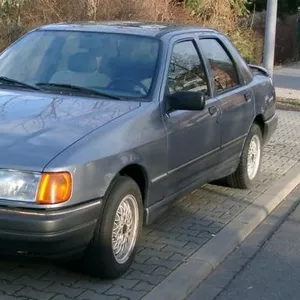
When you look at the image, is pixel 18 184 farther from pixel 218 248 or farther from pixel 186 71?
pixel 186 71

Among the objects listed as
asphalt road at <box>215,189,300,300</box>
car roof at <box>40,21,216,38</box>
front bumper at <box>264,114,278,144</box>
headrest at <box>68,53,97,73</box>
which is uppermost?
car roof at <box>40,21,216,38</box>

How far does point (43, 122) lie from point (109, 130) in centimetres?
44

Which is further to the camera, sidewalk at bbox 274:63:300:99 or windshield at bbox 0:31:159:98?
sidewalk at bbox 274:63:300:99

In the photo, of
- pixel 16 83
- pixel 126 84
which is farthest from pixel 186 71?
pixel 16 83

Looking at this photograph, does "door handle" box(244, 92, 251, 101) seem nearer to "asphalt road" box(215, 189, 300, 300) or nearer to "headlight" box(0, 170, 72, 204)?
"asphalt road" box(215, 189, 300, 300)

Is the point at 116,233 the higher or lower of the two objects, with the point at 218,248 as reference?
higher

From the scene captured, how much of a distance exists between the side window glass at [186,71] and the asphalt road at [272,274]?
1455mm

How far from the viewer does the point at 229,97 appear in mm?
6973

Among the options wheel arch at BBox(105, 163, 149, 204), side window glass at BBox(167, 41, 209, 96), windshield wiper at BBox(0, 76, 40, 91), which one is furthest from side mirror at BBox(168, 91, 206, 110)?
windshield wiper at BBox(0, 76, 40, 91)

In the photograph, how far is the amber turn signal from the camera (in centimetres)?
441

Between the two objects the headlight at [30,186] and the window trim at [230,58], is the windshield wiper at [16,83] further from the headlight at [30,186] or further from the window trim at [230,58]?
the window trim at [230,58]

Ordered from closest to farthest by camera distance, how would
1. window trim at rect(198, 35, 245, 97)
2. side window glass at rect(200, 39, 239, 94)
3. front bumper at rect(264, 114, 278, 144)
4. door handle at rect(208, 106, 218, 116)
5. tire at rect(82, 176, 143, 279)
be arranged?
tire at rect(82, 176, 143, 279)
door handle at rect(208, 106, 218, 116)
window trim at rect(198, 35, 245, 97)
side window glass at rect(200, 39, 239, 94)
front bumper at rect(264, 114, 278, 144)

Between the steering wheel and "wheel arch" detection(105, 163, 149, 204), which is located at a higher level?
the steering wheel

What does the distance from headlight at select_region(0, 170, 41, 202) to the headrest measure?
5.64 feet
